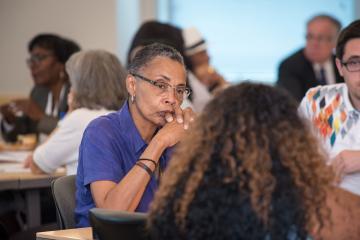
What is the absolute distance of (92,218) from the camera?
232 cm

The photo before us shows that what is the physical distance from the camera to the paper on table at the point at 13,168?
4457 millimetres

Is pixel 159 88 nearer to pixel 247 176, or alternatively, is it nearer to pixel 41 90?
pixel 247 176

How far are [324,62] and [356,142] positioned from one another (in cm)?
237

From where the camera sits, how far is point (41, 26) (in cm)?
654

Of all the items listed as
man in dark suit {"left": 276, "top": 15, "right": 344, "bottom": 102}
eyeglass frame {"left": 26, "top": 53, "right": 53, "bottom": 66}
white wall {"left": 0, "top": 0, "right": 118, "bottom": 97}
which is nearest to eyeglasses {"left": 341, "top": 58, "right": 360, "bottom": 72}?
man in dark suit {"left": 276, "top": 15, "right": 344, "bottom": 102}

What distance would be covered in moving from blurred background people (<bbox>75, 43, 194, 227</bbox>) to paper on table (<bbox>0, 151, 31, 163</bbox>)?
1.96 metres

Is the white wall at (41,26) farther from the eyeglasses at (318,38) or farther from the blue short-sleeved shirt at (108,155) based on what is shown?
the blue short-sleeved shirt at (108,155)

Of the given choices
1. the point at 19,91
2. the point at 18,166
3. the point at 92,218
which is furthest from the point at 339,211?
the point at 19,91

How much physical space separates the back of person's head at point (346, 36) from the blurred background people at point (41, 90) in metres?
2.50

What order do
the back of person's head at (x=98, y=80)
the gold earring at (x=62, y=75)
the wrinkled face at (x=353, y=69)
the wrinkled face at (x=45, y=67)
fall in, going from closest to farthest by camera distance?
the wrinkled face at (x=353, y=69) → the back of person's head at (x=98, y=80) → the gold earring at (x=62, y=75) → the wrinkled face at (x=45, y=67)

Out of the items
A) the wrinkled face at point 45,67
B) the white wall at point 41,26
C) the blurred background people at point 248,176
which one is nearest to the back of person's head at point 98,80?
the wrinkled face at point 45,67

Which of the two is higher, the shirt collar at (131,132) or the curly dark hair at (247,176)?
the curly dark hair at (247,176)

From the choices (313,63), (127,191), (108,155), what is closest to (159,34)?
(313,63)

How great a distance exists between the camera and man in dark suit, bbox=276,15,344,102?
545 cm
